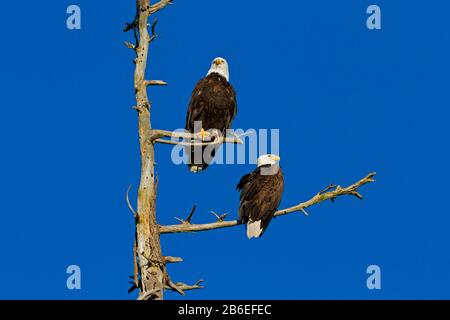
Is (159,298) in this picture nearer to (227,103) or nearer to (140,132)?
(140,132)

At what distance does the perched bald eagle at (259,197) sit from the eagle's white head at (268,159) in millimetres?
208

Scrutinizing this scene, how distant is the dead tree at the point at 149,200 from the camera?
41.6 ft

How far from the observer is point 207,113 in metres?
14.1

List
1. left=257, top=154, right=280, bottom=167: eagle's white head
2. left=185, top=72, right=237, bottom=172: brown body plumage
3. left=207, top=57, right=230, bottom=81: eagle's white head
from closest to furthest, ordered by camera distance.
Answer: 1. left=257, top=154, right=280, bottom=167: eagle's white head
2. left=185, top=72, right=237, bottom=172: brown body plumage
3. left=207, top=57, right=230, bottom=81: eagle's white head

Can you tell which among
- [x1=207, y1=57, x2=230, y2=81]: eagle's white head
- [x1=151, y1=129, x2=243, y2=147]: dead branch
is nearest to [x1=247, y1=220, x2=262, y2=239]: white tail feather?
[x1=151, y1=129, x2=243, y2=147]: dead branch

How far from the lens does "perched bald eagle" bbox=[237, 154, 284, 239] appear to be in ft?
43.1

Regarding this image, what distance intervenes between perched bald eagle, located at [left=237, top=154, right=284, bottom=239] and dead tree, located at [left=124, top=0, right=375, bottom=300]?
19 centimetres

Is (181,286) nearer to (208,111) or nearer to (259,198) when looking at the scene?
(259,198)

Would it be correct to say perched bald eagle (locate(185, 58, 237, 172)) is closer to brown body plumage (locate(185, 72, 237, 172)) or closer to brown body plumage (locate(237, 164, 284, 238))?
brown body plumage (locate(185, 72, 237, 172))

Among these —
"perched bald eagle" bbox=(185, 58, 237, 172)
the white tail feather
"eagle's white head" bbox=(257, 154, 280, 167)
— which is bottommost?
the white tail feather

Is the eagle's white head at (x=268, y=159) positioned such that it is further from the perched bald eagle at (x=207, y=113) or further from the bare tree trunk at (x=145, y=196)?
the bare tree trunk at (x=145, y=196)

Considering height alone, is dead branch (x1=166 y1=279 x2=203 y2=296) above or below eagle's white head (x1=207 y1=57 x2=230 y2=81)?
below

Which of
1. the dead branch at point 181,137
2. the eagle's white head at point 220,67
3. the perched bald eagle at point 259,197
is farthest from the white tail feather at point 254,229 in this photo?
Answer: the eagle's white head at point 220,67

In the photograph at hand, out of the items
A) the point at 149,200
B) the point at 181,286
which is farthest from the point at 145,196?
the point at 181,286
